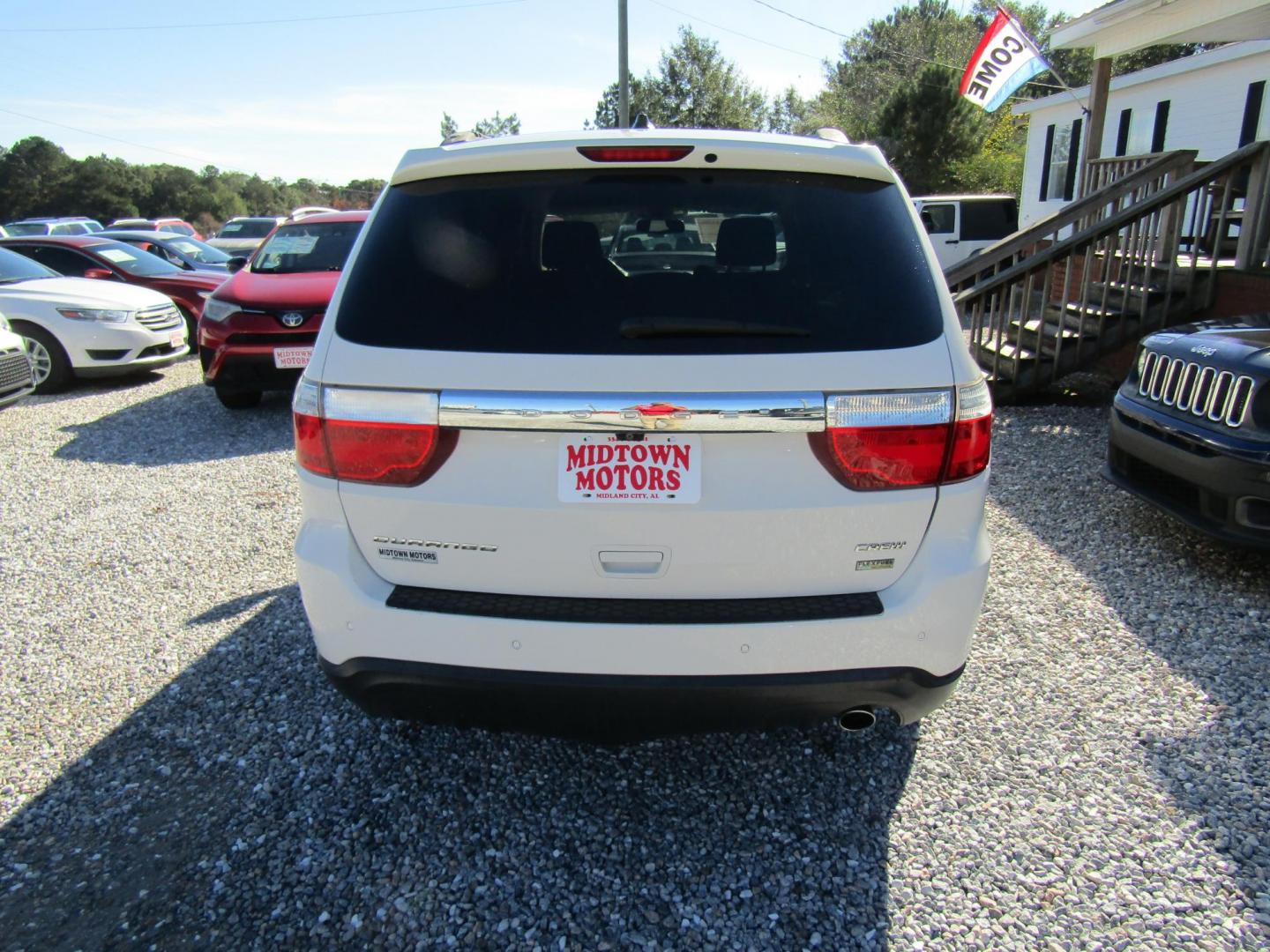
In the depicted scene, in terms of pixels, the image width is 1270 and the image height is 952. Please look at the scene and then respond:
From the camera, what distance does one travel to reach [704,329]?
2.08 metres

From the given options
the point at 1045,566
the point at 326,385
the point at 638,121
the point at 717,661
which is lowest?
the point at 1045,566

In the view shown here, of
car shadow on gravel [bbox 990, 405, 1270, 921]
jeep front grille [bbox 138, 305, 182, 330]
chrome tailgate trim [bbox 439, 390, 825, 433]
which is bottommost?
car shadow on gravel [bbox 990, 405, 1270, 921]

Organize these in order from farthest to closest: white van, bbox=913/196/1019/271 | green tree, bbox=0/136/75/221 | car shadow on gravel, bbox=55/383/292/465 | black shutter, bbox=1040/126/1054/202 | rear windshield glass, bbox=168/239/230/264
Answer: green tree, bbox=0/136/75/221
black shutter, bbox=1040/126/1054/202
white van, bbox=913/196/1019/271
rear windshield glass, bbox=168/239/230/264
car shadow on gravel, bbox=55/383/292/465

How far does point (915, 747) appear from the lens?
9.55ft

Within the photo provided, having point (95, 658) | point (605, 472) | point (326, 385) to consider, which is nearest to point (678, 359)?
point (605, 472)

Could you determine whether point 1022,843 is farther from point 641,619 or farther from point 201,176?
point 201,176

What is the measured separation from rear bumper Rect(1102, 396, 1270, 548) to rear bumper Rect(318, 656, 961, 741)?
7.59ft

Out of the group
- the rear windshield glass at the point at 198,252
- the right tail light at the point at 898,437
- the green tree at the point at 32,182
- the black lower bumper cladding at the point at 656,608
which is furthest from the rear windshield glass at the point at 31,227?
the green tree at the point at 32,182

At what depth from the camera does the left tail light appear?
209cm

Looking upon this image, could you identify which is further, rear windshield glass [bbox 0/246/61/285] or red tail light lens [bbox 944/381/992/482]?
rear windshield glass [bbox 0/246/61/285]

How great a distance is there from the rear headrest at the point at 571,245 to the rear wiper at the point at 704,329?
0.33 metres

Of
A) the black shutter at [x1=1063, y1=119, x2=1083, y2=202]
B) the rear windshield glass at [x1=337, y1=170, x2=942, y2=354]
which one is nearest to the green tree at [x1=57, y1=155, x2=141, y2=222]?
the black shutter at [x1=1063, y1=119, x2=1083, y2=202]

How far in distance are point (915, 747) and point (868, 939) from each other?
878mm

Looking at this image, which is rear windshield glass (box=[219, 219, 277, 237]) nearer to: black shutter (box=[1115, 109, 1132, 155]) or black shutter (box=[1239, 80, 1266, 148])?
black shutter (box=[1115, 109, 1132, 155])
